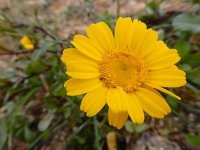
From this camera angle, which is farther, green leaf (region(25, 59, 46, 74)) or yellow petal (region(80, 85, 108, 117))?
green leaf (region(25, 59, 46, 74))

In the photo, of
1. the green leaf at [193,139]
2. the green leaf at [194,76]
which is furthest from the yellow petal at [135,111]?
the green leaf at [194,76]

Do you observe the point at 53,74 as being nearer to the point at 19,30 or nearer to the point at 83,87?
the point at 19,30

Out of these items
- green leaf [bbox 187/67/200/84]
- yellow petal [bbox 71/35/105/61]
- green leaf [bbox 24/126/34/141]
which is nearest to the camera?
yellow petal [bbox 71/35/105/61]

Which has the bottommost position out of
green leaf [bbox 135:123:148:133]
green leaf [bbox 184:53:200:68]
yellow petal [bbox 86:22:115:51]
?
green leaf [bbox 135:123:148:133]

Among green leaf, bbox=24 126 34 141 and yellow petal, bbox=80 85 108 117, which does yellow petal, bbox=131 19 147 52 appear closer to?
yellow petal, bbox=80 85 108 117

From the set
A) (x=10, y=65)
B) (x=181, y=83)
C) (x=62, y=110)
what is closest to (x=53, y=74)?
(x=62, y=110)

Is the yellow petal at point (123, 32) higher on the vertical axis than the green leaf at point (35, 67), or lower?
higher

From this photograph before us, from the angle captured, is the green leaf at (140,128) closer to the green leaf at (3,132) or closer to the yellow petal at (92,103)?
the yellow petal at (92,103)

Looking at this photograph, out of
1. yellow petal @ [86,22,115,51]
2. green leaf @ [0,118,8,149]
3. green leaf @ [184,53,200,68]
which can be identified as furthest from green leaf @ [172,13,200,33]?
green leaf @ [0,118,8,149]
